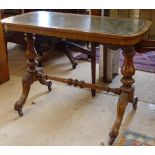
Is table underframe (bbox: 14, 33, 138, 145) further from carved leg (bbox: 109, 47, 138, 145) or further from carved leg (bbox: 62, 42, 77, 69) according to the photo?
carved leg (bbox: 62, 42, 77, 69)

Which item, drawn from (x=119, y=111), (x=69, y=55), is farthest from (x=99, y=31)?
(x=69, y=55)

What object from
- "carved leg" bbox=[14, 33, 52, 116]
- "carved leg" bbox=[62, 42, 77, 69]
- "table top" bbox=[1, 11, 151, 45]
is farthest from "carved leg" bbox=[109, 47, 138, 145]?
"carved leg" bbox=[62, 42, 77, 69]

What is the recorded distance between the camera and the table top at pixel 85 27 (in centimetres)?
148

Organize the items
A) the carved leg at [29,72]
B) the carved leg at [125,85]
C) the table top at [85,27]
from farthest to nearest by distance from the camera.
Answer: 1. the carved leg at [29,72]
2. the carved leg at [125,85]
3. the table top at [85,27]

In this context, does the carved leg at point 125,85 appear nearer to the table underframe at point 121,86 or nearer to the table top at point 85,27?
the table underframe at point 121,86

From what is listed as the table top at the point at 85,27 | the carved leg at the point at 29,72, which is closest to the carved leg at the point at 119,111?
the table top at the point at 85,27

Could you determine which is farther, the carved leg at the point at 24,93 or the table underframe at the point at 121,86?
the carved leg at the point at 24,93

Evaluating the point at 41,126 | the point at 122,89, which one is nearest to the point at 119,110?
the point at 122,89

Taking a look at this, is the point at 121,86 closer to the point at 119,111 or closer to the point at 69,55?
the point at 119,111

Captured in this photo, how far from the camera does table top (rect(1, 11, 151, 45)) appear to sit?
1.48 metres

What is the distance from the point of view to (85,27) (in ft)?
5.39

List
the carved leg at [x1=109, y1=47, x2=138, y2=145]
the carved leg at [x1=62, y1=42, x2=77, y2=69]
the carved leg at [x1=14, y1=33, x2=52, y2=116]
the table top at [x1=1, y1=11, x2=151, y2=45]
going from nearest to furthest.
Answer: the table top at [x1=1, y1=11, x2=151, y2=45] → the carved leg at [x1=109, y1=47, x2=138, y2=145] → the carved leg at [x1=14, y1=33, x2=52, y2=116] → the carved leg at [x1=62, y1=42, x2=77, y2=69]
